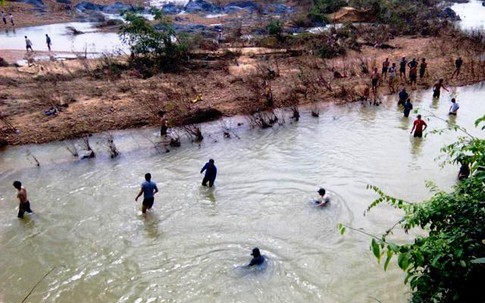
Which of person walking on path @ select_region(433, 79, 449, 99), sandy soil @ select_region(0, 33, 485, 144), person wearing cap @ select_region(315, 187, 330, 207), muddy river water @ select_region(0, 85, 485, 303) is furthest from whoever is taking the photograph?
person walking on path @ select_region(433, 79, 449, 99)

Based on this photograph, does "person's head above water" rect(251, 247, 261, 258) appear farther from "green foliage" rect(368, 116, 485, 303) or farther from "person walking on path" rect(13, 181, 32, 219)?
"person walking on path" rect(13, 181, 32, 219)

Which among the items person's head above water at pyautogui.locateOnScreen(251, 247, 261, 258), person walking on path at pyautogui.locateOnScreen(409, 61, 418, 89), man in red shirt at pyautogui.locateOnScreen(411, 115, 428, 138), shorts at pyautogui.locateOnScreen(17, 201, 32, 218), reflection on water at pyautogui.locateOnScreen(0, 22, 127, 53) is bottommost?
shorts at pyautogui.locateOnScreen(17, 201, 32, 218)

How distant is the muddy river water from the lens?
8.88m

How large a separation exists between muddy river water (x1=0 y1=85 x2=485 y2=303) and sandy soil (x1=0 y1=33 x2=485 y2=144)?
1431 mm

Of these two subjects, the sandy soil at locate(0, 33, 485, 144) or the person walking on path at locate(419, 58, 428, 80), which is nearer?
the sandy soil at locate(0, 33, 485, 144)

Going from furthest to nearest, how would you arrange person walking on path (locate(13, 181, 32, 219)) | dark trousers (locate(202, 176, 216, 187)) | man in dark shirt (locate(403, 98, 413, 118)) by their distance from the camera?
1. man in dark shirt (locate(403, 98, 413, 118))
2. dark trousers (locate(202, 176, 216, 187))
3. person walking on path (locate(13, 181, 32, 219))

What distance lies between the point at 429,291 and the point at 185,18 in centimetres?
4195

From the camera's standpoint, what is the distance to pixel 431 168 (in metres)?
13.6

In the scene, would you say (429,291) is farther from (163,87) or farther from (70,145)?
(163,87)

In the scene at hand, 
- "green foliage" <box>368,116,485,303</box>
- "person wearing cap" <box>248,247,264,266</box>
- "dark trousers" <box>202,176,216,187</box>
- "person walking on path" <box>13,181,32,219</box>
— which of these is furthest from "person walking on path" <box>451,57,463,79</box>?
"person walking on path" <box>13,181,32,219</box>

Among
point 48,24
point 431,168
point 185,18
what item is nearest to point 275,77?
point 431,168

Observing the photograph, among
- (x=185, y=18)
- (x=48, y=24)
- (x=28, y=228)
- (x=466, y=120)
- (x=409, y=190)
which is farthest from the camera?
(x=185, y=18)

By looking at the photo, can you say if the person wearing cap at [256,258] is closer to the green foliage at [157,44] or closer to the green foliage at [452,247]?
the green foliage at [452,247]

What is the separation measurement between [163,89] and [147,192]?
9.85m
